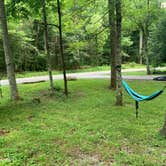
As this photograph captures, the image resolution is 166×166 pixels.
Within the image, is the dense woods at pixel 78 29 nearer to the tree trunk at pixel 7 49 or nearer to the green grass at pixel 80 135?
the tree trunk at pixel 7 49

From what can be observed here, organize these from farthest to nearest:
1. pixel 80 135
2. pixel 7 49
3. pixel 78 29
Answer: pixel 78 29, pixel 7 49, pixel 80 135

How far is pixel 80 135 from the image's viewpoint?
379 centimetres

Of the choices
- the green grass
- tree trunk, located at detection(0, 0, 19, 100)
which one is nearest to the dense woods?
tree trunk, located at detection(0, 0, 19, 100)

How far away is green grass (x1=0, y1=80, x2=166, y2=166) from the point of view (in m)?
2.95

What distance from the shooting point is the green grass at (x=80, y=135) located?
295 cm

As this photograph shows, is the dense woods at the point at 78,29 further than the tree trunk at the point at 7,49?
Yes

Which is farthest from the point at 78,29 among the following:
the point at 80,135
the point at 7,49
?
the point at 80,135

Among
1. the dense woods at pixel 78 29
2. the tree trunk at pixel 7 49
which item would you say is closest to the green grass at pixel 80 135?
the tree trunk at pixel 7 49

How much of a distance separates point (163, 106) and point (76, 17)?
13.9 ft

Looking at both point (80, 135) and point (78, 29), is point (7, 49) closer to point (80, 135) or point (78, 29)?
point (78, 29)

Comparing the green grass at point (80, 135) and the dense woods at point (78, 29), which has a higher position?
the dense woods at point (78, 29)

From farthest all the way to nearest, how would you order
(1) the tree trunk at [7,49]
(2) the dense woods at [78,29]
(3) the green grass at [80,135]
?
(2) the dense woods at [78,29], (1) the tree trunk at [7,49], (3) the green grass at [80,135]

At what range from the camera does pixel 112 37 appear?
882cm

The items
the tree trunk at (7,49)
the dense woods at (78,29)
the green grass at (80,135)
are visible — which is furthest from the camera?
the dense woods at (78,29)
